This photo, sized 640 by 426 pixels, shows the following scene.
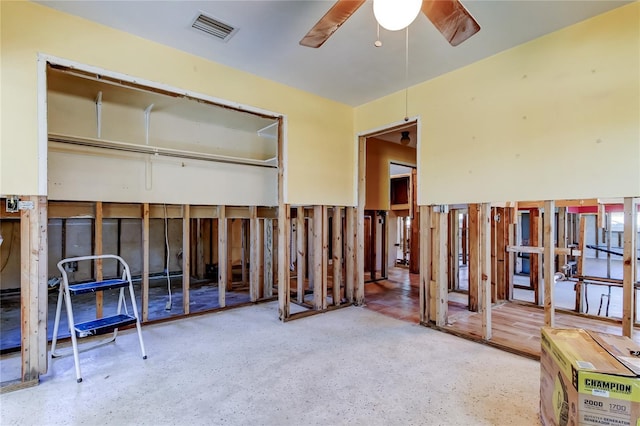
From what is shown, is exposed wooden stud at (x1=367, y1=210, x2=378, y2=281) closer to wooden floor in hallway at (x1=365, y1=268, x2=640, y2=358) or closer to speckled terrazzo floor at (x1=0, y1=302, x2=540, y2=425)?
wooden floor in hallway at (x1=365, y1=268, x2=640, y2=358)

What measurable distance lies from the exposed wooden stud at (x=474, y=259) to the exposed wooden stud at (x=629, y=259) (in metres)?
1.62

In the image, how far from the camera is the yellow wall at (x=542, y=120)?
96.3 inches

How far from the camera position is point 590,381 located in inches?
56.7

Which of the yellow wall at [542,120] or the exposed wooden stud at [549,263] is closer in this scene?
the yellow wall at [542,120]

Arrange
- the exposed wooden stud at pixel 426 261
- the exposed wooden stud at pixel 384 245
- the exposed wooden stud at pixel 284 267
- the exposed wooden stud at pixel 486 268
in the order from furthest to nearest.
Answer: the exposed wooden stud at pixel 384 245 < the exposed wooden stud at pixel 284 267 < the exposed wooden stud at pixel 426 261 < the exposed wooden stud at pixel 486 268

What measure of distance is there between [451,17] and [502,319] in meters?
3.55

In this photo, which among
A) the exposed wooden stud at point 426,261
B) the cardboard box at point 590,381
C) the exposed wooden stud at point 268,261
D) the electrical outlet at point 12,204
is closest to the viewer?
the cardboard box at point 590,381

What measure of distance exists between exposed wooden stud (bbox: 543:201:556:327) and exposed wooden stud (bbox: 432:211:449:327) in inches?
38.4

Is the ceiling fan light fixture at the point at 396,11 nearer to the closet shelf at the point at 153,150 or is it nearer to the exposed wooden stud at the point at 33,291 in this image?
the exposed wooden stud at the point at 33,291

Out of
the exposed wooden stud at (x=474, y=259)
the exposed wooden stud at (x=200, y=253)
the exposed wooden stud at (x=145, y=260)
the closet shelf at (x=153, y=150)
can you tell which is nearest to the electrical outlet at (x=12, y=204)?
the closet shelf at (x=153, y=150)

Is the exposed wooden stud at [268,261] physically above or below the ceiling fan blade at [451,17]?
below

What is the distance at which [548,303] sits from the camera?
2.83 meters

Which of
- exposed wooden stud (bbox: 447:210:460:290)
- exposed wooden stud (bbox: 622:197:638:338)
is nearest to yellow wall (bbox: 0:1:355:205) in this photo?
exposed wooden stud (bbox: 447:210:460:290)

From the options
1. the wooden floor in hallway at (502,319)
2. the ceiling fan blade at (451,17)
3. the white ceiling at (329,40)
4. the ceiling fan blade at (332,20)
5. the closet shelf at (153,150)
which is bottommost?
the wooden floor in hallway at (502,319)
